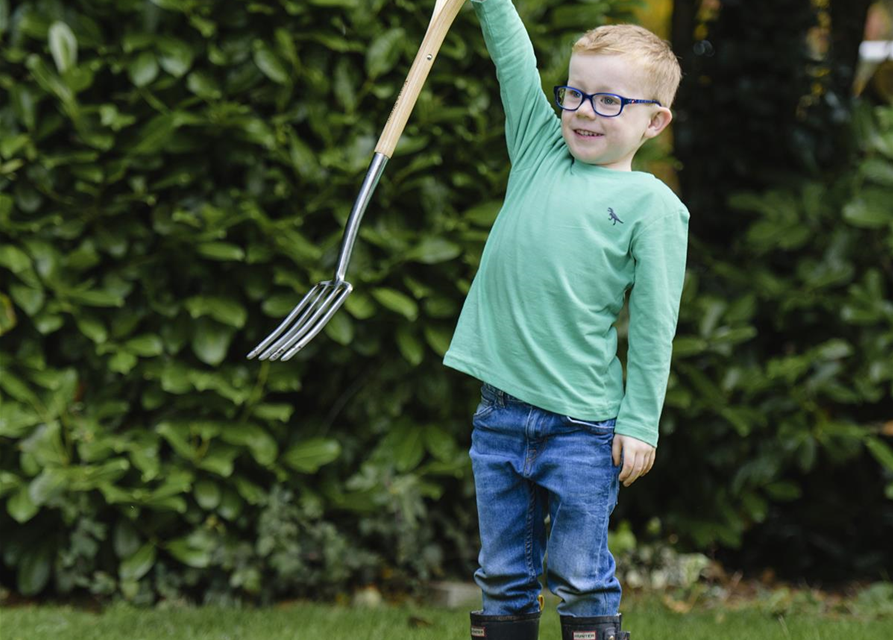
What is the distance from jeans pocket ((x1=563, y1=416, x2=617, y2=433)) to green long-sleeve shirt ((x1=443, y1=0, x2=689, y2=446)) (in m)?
0.01

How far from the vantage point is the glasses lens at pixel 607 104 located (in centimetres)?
252

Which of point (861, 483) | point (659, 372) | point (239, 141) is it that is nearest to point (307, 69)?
point (239, 141)

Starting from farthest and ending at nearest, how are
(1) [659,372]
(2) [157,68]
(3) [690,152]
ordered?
(3) [690,152], (2) [157,68], (1) [659,372]

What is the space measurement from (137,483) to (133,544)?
0.23m

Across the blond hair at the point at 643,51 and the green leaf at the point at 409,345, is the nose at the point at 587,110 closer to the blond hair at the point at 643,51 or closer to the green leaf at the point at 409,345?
the blond hair at the point at 643,51

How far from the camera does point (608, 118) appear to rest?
2.53 m

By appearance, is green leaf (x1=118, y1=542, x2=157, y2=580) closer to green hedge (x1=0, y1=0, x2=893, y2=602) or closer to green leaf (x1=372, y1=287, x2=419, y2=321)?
green hedge (x1=0, y1=0, x2=893, y2=602)

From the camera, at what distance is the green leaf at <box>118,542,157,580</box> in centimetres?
388

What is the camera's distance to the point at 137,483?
153 inches

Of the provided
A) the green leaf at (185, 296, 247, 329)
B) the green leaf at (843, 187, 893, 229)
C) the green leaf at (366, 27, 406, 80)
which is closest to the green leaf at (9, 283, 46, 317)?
the green leaf at (185, 296, 247, 329)

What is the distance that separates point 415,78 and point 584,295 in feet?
2.10

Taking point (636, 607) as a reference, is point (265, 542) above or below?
above

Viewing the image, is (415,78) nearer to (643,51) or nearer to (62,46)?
(643,51)

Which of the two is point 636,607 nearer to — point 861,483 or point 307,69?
point 861,483
